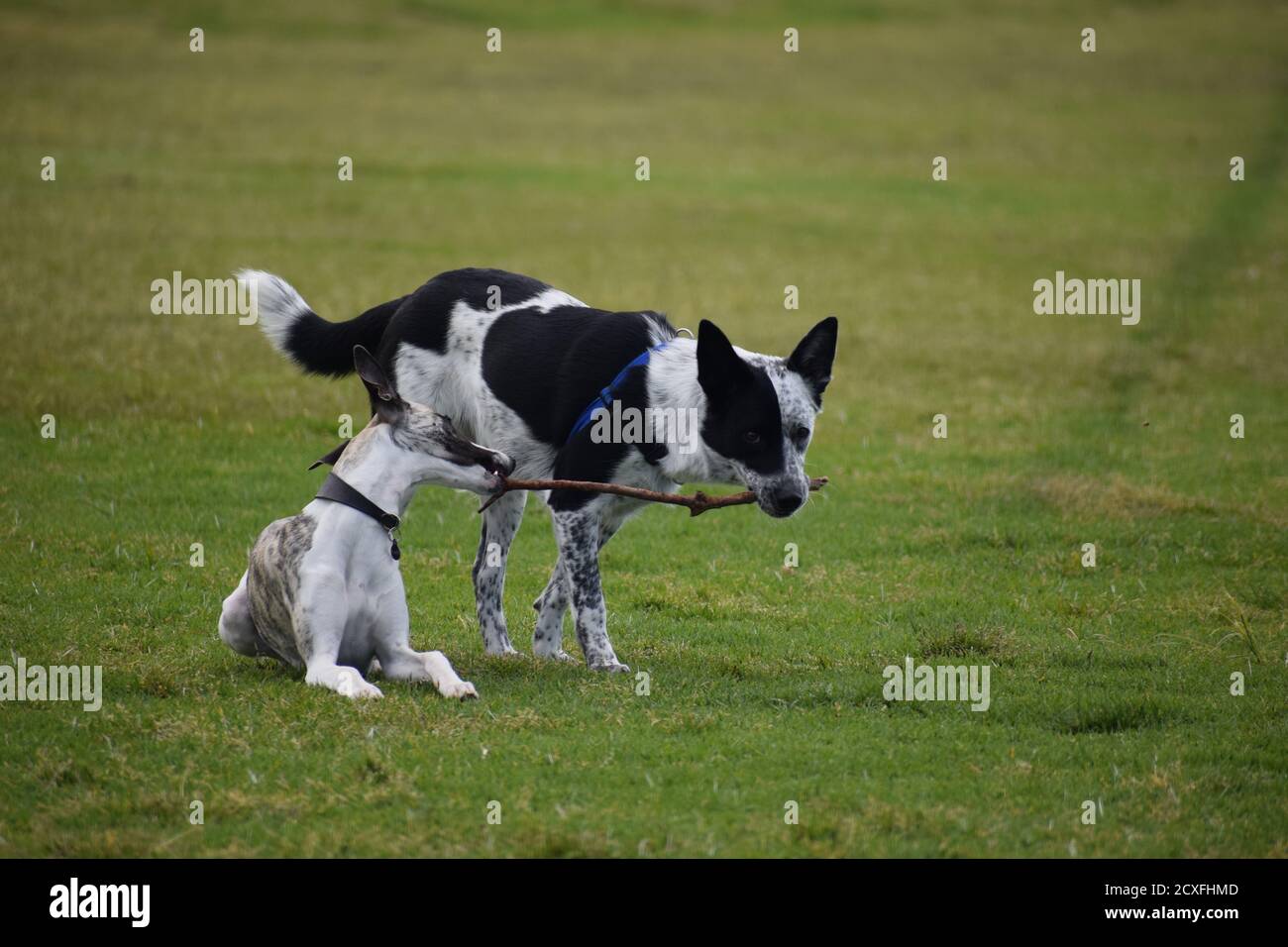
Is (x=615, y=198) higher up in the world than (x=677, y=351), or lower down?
higher up

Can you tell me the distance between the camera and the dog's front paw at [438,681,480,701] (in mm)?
7922

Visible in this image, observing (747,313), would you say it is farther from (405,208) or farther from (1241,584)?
(1241,584)

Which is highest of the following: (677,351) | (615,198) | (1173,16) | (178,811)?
(1173,16)

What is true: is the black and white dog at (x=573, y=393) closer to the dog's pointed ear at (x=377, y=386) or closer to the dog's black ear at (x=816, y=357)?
the dog's black ear at (x=816, y=357)

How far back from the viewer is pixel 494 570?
9.22m

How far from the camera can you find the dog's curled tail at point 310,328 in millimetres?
9578

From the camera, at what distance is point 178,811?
6.52 meters

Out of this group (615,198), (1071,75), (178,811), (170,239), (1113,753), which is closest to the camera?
(178,811)

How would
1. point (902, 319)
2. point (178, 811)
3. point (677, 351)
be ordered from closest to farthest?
point (178, 811)
point (677, 351)
point (902, 319)

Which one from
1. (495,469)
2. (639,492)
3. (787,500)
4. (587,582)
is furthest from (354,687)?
(787,500)

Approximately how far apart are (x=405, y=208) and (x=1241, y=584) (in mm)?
21587

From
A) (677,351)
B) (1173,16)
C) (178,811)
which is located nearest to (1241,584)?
(677,351)

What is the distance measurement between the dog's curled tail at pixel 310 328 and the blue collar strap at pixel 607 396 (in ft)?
5.26

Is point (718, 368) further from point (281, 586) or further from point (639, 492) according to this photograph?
point (281, 586)
